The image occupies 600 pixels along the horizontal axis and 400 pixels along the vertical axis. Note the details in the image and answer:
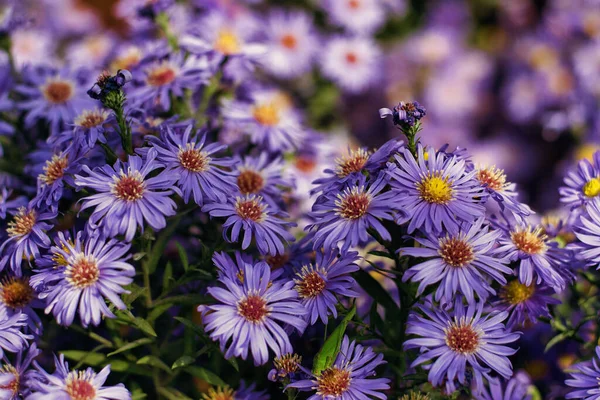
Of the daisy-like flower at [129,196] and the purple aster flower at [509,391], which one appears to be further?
the purple aster flower at [509,391]

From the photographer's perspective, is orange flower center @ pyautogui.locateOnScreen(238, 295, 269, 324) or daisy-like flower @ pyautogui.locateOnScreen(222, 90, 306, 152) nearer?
orange flower center @ pyautogui.locateOnScreen(238, 295, 269, 324)

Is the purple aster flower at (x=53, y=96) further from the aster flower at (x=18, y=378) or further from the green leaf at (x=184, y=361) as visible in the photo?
the green leaf at (x=184, y=361)

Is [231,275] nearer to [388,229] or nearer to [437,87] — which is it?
[388,229]

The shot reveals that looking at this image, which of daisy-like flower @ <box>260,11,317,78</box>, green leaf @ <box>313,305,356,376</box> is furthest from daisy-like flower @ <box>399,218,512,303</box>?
daisy-like flower @ <box>260,11,317,78</box>

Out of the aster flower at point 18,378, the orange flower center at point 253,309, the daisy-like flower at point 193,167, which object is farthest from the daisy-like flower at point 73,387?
the daisy-like flower at point 193,167

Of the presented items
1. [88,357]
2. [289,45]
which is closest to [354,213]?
[88,357]

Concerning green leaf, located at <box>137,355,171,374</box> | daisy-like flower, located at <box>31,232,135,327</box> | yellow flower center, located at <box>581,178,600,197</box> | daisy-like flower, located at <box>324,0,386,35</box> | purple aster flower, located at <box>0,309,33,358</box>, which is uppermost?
daisy-like flower, located at <box>324,0,386,35</box>

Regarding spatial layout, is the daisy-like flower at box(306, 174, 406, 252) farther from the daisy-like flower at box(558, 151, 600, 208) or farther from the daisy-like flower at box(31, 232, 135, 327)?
the daisy-like flower at box(558, 151, 600, 208)
